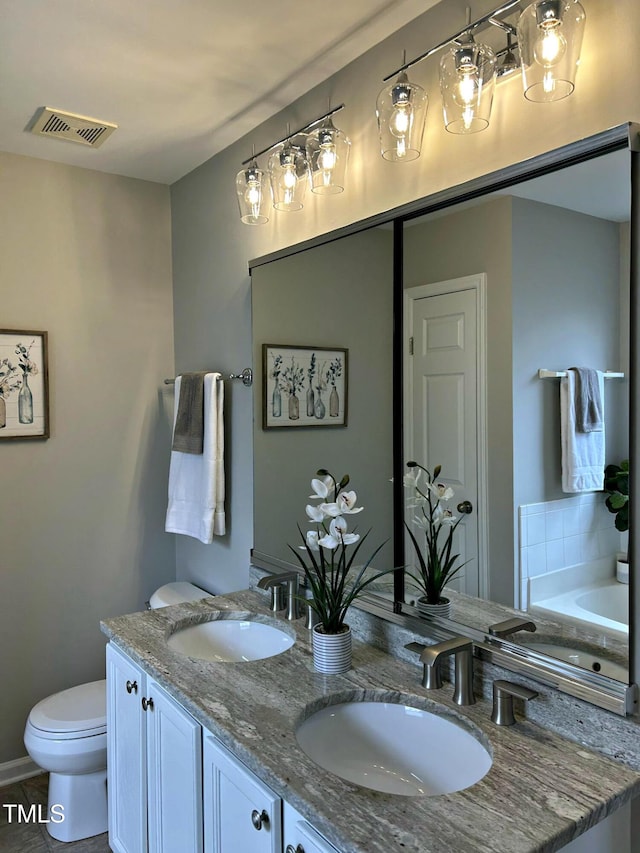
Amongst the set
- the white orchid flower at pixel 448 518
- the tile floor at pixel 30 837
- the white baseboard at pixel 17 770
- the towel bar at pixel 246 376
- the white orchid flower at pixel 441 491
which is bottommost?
the tile floor at pixel 30 837

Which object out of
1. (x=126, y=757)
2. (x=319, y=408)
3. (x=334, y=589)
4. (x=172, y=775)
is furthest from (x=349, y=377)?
(x=126, y=757)

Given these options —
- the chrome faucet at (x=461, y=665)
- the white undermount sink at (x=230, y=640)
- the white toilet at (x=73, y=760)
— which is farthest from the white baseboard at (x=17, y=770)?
the chrome faucet at (x=461, y=665)

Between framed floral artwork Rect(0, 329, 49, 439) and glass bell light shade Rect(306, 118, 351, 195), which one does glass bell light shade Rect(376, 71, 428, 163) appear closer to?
glass bell light shade Rect(306, 118, 351, 195)

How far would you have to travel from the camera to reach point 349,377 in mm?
1887

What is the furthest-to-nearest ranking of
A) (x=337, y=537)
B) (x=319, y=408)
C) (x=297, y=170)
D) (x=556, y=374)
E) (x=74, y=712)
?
(x=74, y=712), (x=319, y=408), (x=297, y=170), (x=337, y=537), (x=556, y=374)

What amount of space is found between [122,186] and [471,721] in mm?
2541

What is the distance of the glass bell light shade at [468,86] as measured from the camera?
4.40 feet

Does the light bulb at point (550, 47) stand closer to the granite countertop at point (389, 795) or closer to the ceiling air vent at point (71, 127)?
the granite countertop at point (389, 795)

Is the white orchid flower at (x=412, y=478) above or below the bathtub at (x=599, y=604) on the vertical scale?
above

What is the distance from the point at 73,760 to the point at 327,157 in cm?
215

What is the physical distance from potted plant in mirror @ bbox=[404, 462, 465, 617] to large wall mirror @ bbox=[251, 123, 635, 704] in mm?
31

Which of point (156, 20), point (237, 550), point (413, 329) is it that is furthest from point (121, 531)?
point (156, 20)

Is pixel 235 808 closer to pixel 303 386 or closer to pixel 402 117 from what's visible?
pixel 303 386

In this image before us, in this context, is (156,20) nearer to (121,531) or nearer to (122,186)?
(122,186)
